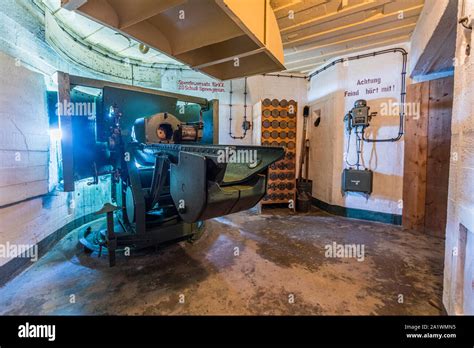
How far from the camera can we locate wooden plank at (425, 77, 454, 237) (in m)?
3.09

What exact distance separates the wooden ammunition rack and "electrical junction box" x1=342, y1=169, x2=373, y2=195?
100cm

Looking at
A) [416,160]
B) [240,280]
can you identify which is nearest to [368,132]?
[416,160]

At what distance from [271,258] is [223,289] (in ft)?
2.58

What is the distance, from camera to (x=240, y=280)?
209 centimetres

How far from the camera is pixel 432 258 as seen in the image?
8.34 ft

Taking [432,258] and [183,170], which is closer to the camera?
[183,170]

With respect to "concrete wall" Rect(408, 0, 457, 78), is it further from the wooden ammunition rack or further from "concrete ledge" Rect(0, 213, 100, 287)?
"concrete ledge" Rect(0, 213, 100, 287)
